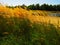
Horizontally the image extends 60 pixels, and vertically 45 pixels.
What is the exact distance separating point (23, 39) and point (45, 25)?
1.51 m

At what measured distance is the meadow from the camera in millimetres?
8430

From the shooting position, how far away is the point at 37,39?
8.50m

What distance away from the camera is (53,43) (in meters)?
8.58

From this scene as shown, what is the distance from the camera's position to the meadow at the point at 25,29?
843 cm

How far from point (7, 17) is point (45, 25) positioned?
55.3 inches

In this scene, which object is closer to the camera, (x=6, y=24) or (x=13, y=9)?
(x=6, y=24)

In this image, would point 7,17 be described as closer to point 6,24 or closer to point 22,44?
point 6,24

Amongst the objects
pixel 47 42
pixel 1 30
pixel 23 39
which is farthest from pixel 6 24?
pixel 47 42

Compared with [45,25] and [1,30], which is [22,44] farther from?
[45,25]

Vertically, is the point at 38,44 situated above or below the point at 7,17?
below

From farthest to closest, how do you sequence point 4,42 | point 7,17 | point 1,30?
point 7,17 → point 1,30 → point 4,42

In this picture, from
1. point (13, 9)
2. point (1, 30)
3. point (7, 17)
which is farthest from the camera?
point (13, 9)

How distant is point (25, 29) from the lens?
9078 millimetres

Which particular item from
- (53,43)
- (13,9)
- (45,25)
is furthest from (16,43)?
(13,9)
